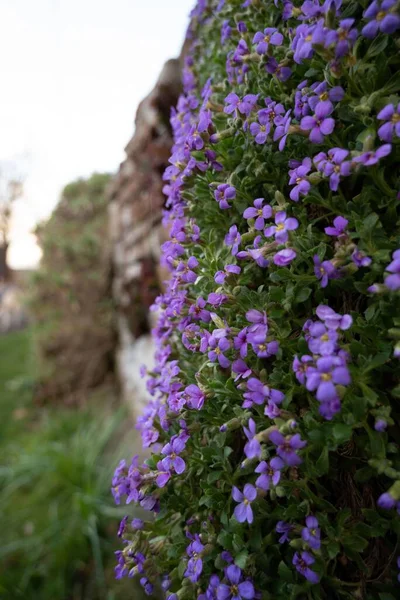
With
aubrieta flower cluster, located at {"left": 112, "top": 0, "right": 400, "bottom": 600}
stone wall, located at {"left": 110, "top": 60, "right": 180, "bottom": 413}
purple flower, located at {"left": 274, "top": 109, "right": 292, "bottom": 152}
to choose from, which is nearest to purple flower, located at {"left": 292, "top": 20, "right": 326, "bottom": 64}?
aubrieta flower cluster, located at {"left": 112, "top": 0, "right": 400, "bottom": 600}

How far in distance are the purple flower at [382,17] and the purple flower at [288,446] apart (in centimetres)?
74

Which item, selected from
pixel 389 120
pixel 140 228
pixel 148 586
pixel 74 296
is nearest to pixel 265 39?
pixel 389 120

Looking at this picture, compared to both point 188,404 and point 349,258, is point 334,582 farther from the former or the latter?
point 349,258

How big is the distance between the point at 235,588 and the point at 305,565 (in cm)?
15

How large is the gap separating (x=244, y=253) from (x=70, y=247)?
4011mm

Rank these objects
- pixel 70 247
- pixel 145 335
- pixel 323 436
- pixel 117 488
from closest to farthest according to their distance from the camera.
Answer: pixel 323 436
pixel 117 488
pixel 145 335
pixel 70 247

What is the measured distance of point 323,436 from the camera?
2.73 ft

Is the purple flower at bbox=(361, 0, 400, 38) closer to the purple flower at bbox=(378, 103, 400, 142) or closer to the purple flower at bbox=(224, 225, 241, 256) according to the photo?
the purple flower at bbox=(378, 103, 400, 142)

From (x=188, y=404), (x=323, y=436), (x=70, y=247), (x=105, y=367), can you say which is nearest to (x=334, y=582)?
(x=323, y=436)

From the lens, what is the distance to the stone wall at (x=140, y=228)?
8.69 feet

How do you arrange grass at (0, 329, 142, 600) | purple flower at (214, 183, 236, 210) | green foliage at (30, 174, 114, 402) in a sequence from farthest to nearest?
green foliage at (30, 174, 114, 402) < grass at (0, 329, 142, 600) < purple flower at (214, 183, 236, 210)

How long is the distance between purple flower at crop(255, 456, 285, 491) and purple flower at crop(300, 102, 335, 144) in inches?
24.5

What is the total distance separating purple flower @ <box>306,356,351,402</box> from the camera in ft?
2.35

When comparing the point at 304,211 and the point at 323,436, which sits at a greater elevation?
the point at 304,211
